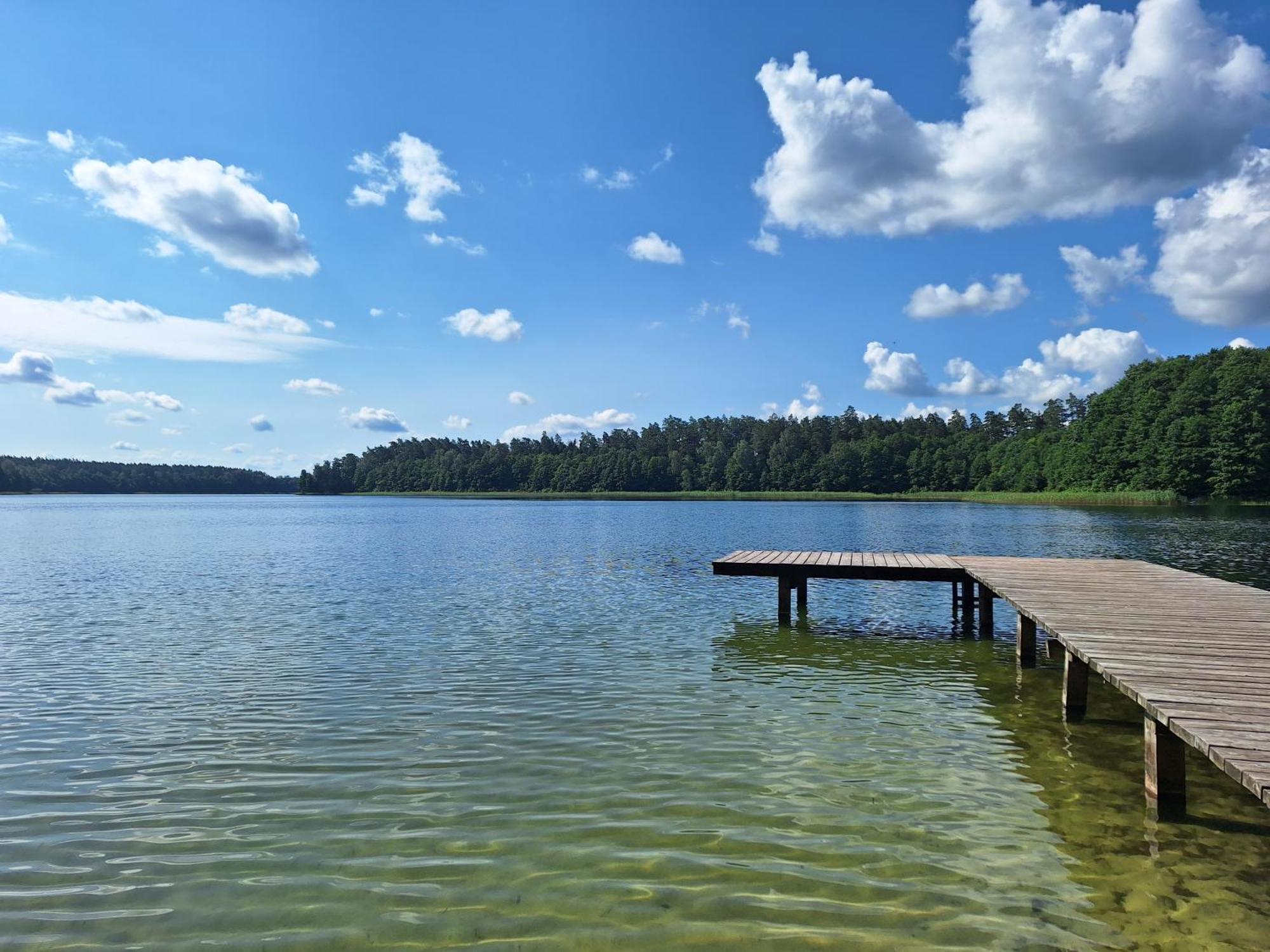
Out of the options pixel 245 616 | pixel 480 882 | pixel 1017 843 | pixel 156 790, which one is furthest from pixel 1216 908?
pixel 245 616

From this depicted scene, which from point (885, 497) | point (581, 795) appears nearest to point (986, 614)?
point (581, 795)

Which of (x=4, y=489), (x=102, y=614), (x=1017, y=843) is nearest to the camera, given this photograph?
(x=1017, y=843)

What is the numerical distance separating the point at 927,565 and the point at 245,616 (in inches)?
571

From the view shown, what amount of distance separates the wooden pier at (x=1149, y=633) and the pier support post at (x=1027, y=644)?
0.06ft

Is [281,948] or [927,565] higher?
[927,565]

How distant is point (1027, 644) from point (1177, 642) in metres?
3.94

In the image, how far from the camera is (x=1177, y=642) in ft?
27.5

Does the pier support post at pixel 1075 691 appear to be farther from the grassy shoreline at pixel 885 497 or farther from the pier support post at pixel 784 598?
the grassy shoreline at pixel 885 497

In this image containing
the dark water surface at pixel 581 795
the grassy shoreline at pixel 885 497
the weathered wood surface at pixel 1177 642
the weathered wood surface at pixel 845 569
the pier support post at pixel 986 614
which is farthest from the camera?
the grassy shoreline at pixel 885 497

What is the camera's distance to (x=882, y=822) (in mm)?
6258

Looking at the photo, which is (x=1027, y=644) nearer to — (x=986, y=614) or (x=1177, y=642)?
(x=986, y=614)

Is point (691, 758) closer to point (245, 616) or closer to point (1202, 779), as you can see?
point (1202, 779)

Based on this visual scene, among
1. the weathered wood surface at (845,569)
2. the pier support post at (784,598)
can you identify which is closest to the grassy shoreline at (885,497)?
the weathered wood surface at (845,569)

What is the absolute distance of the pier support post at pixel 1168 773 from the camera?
643 cm
